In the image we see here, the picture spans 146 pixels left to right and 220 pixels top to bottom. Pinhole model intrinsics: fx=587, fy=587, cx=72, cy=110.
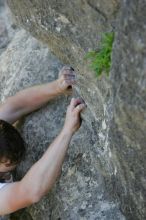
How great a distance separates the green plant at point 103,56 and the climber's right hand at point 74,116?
457 mm

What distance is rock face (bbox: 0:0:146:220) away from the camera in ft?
7.61

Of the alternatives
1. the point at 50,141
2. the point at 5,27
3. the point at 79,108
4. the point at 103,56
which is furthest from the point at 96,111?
the point at 5,27

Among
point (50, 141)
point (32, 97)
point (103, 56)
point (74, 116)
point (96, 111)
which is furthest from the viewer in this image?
point (32, 97)

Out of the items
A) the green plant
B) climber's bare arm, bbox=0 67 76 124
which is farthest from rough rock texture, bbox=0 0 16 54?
the green plant

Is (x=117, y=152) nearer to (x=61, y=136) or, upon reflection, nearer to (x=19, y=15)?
(x=61, y=136)

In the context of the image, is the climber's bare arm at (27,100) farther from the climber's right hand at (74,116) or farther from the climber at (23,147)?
the climber's right hand at (74,116)

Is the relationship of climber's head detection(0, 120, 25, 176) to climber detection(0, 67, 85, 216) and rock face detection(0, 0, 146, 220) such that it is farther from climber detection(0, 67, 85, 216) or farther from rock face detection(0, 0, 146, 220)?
rock face detection(0, 0, 146, 220)

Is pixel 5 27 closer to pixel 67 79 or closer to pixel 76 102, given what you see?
pixel 67 79

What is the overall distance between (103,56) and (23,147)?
3.87ft

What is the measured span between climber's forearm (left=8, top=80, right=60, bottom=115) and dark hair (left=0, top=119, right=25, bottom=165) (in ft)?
0.80

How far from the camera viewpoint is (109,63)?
2.69 m

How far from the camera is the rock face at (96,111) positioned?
2318 millimetres

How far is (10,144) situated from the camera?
3508 mm

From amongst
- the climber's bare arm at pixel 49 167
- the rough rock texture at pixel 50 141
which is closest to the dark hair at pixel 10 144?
the rough rock texture at pixel 50 141
